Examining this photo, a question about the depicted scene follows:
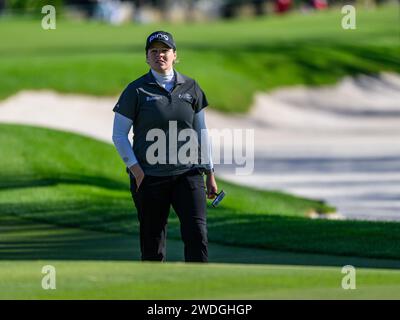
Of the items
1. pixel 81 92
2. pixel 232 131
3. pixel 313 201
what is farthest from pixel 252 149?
pixel 313 201

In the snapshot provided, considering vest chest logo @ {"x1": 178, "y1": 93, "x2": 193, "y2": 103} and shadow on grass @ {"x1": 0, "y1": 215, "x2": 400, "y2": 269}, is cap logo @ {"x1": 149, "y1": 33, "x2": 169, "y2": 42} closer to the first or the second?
vest chest logo @ {"x1": 178, "y1": 93, "x2": 193, "y2": 103}

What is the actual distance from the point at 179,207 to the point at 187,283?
1.55 meters

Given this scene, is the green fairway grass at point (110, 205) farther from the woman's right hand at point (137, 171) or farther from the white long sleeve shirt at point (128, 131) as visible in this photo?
the woman's right hand at point (137, 171)

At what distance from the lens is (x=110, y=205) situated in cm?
1595

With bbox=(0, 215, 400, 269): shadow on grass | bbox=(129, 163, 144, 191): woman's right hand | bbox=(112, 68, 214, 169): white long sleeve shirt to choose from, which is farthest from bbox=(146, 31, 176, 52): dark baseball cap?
bbox=(0, 215, 400, 269): shadow on grass

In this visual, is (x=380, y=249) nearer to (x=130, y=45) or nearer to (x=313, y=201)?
(x=313, y=201)

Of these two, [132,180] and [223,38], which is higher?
[223,38]

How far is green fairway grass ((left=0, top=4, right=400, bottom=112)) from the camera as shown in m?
33.4

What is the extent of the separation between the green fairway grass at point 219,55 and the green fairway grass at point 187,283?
22.7 m

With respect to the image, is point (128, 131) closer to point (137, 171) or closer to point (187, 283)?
point (137, 171)

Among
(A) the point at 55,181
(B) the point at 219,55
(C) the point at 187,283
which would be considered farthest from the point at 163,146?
(B) the point at 219,55

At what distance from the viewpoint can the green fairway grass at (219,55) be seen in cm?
3341

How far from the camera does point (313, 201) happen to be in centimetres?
2156
